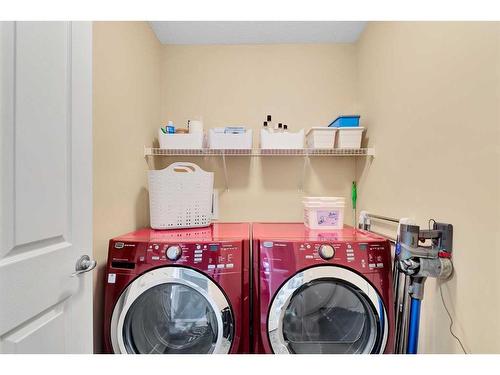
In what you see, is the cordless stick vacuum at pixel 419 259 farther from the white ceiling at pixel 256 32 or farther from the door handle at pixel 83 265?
the white ceiling at pixel 256 32

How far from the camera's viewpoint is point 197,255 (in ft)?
4.52

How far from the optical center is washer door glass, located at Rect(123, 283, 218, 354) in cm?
140

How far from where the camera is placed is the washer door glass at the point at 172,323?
1.40 metres

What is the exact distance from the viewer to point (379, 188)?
70.7 inches

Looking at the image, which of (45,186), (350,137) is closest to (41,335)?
(45,186)

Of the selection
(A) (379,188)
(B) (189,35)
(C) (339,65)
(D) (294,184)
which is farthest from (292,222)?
(B) (189,35)

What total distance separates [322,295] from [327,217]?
0.56 meters

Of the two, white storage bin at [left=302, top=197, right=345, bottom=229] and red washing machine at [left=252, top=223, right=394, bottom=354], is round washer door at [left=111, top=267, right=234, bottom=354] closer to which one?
red washing machine at [left=252, top=223, right=394, bottom=354]

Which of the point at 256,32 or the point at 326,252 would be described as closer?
the point at 326,252

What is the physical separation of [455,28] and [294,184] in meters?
1.48

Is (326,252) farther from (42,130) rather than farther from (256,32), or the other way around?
(256,32)
